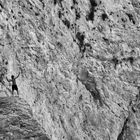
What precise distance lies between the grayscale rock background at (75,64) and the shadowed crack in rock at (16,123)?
806mm

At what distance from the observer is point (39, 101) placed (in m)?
27.2

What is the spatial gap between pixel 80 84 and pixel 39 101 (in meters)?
4.27

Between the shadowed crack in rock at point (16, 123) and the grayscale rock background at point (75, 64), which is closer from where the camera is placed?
the shadowed crack in rock at point (16, 123)

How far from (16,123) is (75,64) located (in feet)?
28.6

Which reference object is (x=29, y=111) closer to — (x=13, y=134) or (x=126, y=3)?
(x=13, y=134)

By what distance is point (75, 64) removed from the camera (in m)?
30.0

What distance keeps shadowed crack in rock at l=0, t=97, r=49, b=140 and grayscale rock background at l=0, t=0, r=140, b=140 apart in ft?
2.64

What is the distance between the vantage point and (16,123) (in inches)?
896

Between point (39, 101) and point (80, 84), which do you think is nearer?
point (39, 101)

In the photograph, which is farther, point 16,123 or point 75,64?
point 75,64

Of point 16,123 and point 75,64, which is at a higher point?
point 75,64

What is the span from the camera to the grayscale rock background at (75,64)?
88.7ft

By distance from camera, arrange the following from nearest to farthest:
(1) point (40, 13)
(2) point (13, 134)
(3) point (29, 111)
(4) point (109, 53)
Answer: (2) point (13, 134), (3) point (29, 111), (1) point (40, 13), (4) point (109, 53)

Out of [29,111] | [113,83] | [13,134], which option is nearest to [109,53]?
[113,83]
